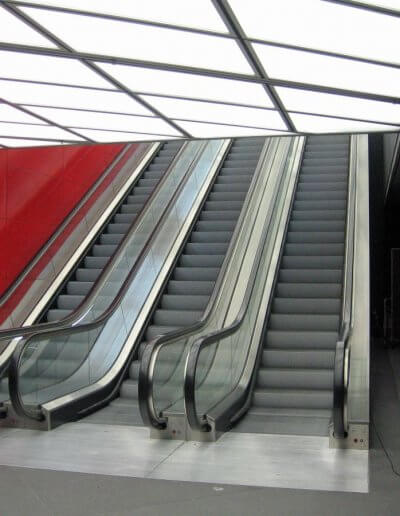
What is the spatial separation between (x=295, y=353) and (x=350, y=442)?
3.00 meters

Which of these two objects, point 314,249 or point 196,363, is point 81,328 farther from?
point 314,249

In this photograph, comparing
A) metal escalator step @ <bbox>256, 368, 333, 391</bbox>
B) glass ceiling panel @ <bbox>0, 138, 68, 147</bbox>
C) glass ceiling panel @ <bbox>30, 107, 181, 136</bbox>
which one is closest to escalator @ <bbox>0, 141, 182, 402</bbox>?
glass ceiling panel @ <bbox>0, 138, 68, 147</bbox>

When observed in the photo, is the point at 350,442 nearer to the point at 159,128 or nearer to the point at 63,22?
the point at 159,128

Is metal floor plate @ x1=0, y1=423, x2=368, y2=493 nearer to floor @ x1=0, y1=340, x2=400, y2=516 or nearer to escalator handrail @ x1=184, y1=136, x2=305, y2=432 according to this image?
floor @ x1=0, y1=340, x2=400, y2=516

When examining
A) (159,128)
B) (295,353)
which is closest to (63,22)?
(159,128)

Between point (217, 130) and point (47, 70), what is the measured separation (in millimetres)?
2242

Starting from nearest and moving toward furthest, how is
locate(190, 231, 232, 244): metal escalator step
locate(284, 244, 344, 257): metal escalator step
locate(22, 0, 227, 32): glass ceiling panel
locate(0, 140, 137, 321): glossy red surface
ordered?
locate(22, 0, 227, 32): glass ceiling panel → locate(0, 140, 137, 321): glossy red surface → locate(284, 244, 344, 257): metal escalator step → locate(190, 231, 232, 244): metal escalator step

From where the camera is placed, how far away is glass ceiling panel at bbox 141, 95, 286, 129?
6.29 m

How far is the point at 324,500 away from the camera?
482cm

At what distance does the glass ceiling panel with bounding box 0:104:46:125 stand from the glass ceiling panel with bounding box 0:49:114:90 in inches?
38.8

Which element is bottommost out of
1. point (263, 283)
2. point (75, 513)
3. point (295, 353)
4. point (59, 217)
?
point (75, 513)

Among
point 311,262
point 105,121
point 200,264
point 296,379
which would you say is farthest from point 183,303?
point 105,121

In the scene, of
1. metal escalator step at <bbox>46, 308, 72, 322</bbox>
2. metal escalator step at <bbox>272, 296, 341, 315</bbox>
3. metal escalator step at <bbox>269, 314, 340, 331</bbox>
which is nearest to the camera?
metal escalator step at <bbox>269, 314, 340, 331</bbox>

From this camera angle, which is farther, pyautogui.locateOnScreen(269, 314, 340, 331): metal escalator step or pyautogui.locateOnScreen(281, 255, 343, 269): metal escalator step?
pyautogui.locateOnScreen(281, 255, 343, 269): metal escalator step
